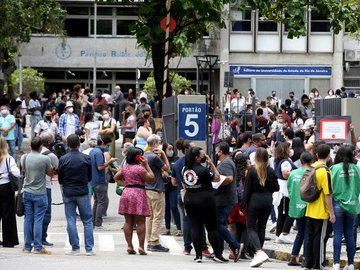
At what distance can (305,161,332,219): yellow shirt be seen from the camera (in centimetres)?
1595

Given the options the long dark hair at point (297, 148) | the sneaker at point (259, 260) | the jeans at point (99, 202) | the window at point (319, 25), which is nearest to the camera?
the sneaker at point (259, 260)

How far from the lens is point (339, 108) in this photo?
2466 cm

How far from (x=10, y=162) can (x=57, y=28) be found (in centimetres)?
2252

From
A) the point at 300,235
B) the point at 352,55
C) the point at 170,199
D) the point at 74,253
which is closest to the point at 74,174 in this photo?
the point at 74,253

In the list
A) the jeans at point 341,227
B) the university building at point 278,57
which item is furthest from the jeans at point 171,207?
the university building at point 278,57

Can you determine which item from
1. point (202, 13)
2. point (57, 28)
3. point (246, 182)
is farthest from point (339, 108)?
point (57, 28)

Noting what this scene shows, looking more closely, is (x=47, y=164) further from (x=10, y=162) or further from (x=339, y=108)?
(x=339, y=108)

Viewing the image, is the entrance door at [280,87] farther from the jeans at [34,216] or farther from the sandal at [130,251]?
the jeans at [34,216]

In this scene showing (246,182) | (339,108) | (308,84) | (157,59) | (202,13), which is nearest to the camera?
(246,182)

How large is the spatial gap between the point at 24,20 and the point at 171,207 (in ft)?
57.0

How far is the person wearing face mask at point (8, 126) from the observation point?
3186 centimetres

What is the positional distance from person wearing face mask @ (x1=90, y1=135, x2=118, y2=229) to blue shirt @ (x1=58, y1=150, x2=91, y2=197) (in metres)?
3.97

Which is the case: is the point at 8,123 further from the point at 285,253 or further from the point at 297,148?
the point at 285,253

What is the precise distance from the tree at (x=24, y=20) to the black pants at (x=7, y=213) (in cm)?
1859
